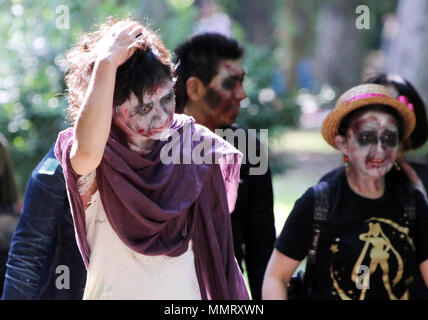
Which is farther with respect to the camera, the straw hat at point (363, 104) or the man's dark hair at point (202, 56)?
the man's dark hair at point (202, 56)

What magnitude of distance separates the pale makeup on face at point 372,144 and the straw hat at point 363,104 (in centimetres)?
6

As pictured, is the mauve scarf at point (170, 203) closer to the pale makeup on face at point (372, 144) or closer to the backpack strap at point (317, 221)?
the backpack strap at point (317, 221)

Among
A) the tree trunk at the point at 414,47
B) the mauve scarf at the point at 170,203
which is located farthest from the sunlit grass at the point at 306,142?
the mauve scarf at the point at 170,203

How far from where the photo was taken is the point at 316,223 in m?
3.70

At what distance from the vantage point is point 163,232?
2.78 metres

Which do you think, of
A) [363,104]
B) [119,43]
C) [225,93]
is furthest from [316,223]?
[119,43]

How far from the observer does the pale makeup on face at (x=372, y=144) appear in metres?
3.83

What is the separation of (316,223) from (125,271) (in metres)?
1.22

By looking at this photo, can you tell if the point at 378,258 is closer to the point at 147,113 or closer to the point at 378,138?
the point at 378,138

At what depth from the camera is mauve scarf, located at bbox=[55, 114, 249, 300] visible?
2.71 meters

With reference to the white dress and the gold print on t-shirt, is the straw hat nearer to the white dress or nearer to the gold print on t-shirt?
the gold print on t-shirt

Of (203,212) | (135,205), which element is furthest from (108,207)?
(203,212)

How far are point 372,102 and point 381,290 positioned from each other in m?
0.91

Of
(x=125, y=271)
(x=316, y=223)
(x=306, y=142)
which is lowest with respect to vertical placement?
(x=125, y=271)
